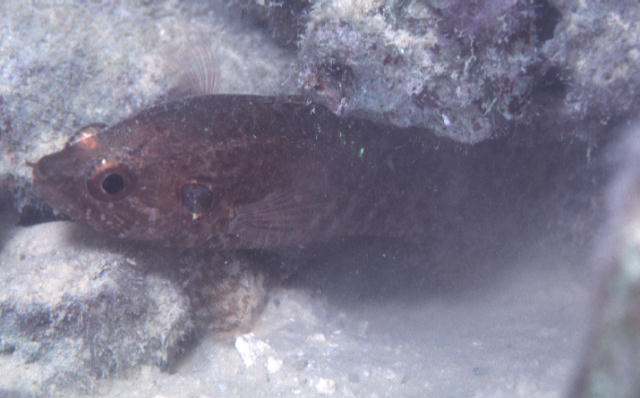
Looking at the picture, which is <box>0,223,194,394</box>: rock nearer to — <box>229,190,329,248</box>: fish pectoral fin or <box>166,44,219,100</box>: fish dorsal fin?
<box>229,190,329,248</box>: fish pectoral fin

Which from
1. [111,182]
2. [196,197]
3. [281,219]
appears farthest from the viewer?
[281,219]

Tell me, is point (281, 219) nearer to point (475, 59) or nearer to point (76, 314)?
point (76, 314)

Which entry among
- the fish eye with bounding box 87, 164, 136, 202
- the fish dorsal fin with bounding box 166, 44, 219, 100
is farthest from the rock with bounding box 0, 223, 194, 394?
the fish dorsal fin with bounding box 166, 44, 219, 100

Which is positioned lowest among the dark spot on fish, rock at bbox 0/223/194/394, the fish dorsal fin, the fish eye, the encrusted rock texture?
rock at bbox 0/223/194/394

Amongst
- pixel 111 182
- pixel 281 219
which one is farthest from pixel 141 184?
pixel 281 219

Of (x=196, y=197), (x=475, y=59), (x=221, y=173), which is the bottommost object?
(x=196, y=197)

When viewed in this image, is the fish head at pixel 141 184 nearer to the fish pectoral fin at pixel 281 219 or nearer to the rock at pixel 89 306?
the fish pectoral fin at pixel 281 219

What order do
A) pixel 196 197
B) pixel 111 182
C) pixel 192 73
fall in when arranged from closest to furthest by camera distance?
pixel 111 182
pixel 196 197
pixel 192 73

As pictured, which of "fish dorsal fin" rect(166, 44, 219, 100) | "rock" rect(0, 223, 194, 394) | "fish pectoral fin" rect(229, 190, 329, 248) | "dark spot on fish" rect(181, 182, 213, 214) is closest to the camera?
"rock" rect(0, 223, 194, 394)

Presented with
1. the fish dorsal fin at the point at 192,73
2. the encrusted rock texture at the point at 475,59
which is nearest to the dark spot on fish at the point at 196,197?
the fish dorsal fin at the point at 192,73
